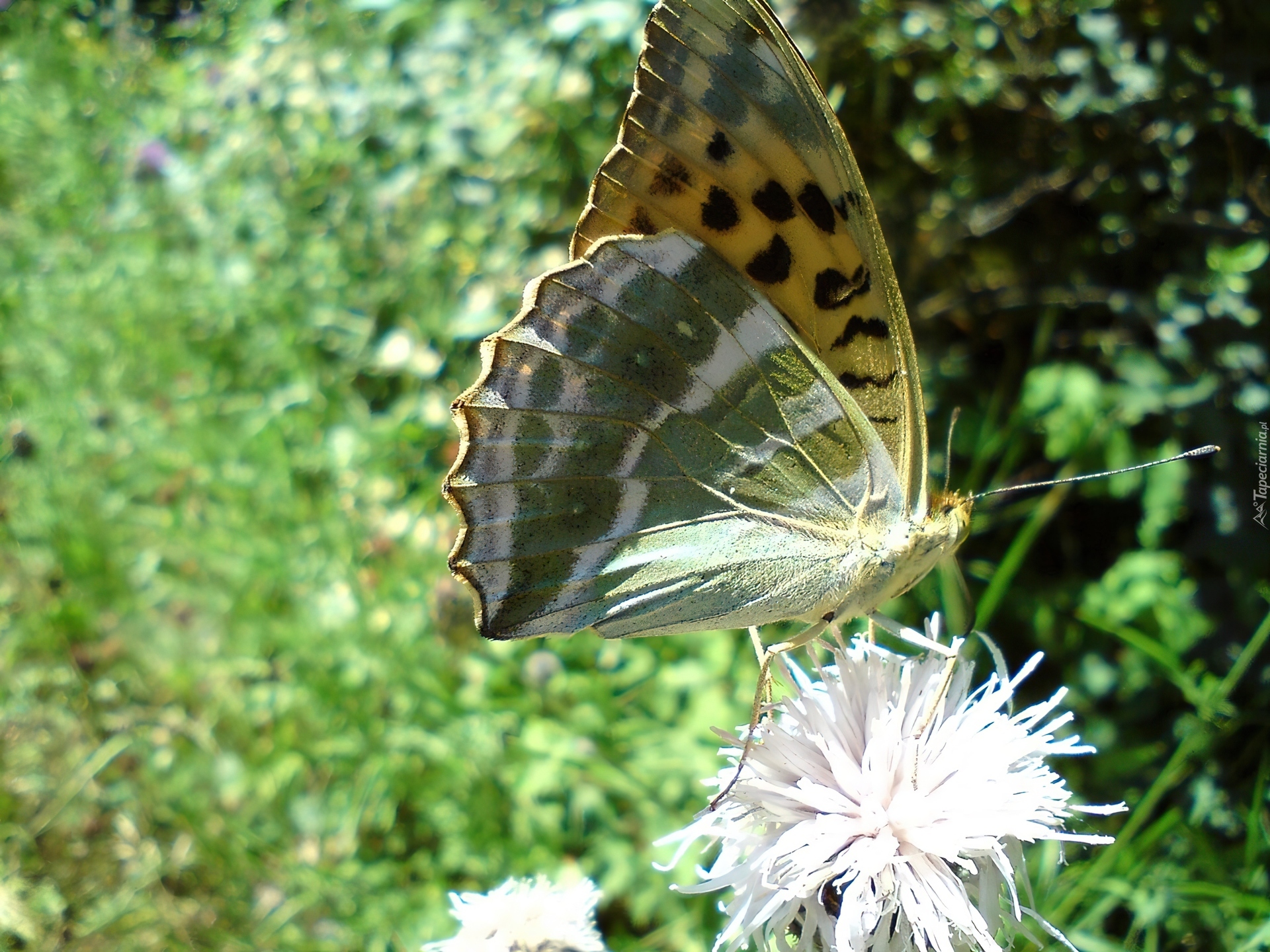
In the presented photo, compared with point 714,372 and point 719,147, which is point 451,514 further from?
point 719,147

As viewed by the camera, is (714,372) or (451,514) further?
(451,514)

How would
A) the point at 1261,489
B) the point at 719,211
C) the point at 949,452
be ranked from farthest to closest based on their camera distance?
the point at 1261,489
the point at 949,452
the point at 719,211

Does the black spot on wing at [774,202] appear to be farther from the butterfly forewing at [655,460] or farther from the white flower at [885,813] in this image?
the white flower at [885,813]

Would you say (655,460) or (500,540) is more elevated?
(655,460)

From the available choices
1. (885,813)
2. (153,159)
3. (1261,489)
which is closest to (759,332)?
(885,813)

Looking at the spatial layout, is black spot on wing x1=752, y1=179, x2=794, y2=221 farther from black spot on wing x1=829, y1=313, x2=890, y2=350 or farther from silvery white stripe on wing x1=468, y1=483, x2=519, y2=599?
silvery white stripe on wing x1=468, y1=483, x2=519, y2=599

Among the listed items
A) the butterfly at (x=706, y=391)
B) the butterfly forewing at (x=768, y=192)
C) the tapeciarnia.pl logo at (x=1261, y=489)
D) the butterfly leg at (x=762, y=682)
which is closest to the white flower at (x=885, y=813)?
the butterfly leg at (x=762, y=682)

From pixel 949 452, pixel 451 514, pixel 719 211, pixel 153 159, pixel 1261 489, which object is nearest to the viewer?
pixel 719 211
